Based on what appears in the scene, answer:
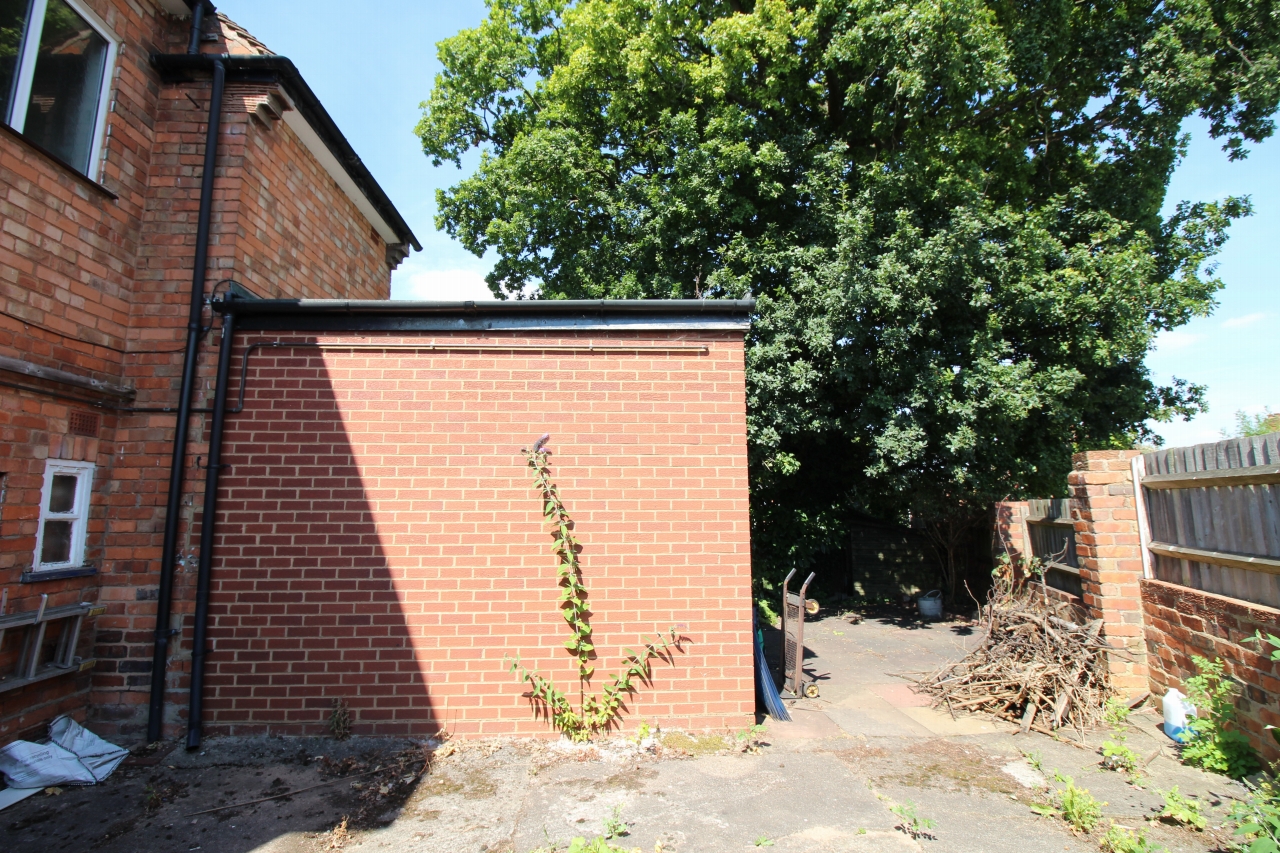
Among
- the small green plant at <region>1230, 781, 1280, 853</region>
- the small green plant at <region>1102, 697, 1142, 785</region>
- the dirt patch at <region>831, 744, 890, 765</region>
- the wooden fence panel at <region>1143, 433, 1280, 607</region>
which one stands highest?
the wooden fence panel at <region>1143, 433, 1280, 607</region>

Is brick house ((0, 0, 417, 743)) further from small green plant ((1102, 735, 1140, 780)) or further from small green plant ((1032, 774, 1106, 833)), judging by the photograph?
small green plant ((1102, 735, 1140, 780))

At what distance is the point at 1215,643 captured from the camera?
4.29 m

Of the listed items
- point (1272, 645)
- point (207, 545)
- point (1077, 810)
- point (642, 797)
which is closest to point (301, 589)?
point (207, 545)

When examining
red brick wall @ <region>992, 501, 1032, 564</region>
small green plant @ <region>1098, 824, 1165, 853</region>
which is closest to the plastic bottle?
small green plant @ <region>1098, 824, 1165, 853</region>

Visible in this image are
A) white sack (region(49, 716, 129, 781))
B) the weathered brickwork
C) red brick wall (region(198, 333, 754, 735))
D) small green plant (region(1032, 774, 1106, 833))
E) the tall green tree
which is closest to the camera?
small green plant (region(1032, 774, 1106, 833))

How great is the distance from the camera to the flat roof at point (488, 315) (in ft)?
16.0

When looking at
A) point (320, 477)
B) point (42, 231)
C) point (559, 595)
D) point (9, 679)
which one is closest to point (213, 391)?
point (320, 477)

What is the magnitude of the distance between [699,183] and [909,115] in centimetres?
332

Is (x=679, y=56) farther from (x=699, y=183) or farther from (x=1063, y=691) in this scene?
(x=1063, y=691)

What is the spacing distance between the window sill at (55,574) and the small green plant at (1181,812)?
6833mm

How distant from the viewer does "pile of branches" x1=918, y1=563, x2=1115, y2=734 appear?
16.9 ft

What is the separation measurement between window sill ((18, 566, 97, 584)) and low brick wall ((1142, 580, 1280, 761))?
24.7ft

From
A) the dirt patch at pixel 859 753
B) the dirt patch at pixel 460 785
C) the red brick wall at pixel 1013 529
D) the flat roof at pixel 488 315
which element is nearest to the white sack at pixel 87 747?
the dirt patch at pixel 460 785

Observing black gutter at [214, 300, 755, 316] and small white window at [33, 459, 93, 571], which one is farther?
black gutter at [214, 300, 755, 316]
